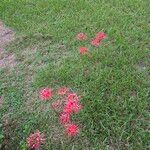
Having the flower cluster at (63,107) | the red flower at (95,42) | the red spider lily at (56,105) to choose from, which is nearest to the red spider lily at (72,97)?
the flower cluster at (63,107)

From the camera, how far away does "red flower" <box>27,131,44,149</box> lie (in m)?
3.91

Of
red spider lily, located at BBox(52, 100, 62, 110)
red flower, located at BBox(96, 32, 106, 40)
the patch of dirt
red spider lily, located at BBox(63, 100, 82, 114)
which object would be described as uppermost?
red spider lily, located at BBox(63, 100, 82, 114)

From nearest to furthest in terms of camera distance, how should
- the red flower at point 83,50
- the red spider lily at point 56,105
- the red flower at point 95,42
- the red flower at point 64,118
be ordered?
the red flower at point 64,118 → the red spider lily at point 56,105 → the red flower at point 83,50 → the red flower at point 95,42

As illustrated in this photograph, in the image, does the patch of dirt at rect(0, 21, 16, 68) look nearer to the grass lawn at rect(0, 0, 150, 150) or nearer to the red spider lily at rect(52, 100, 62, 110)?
the grass lawn at rect(0, 0, 150, 150)

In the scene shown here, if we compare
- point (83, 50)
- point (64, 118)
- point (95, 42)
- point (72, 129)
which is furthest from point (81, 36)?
point (72, 129)

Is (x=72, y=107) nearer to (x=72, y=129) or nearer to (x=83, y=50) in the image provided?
(x=72, y=129)

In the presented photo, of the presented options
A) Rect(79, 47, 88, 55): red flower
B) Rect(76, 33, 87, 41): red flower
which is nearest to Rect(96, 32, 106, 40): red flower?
Rect(76, 33, 87, 41): red flower

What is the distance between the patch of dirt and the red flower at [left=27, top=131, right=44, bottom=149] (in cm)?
147

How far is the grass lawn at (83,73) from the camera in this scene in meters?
3.97

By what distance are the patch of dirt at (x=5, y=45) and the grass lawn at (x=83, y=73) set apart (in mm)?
86

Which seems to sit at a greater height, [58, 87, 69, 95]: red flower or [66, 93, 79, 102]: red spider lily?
[66, 93, 79, 102]: red spider lily

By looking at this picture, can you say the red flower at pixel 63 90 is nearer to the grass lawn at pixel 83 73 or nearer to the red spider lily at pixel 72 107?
the grass lawn at pixel 83 73

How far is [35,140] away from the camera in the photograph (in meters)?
3.93

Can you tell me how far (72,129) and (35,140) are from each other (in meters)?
0.40
